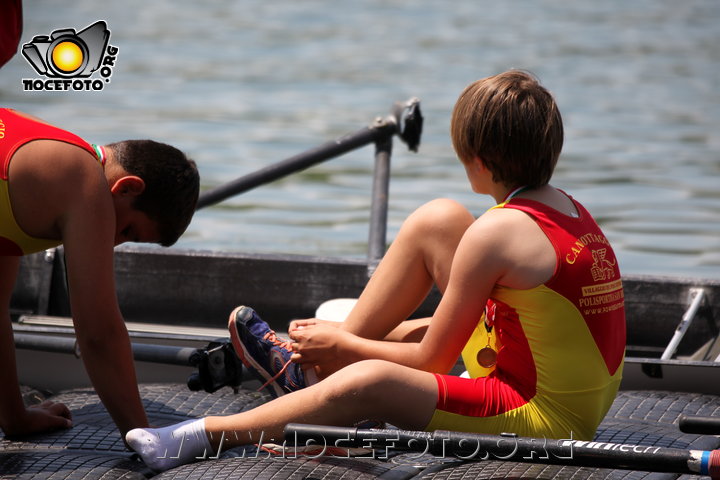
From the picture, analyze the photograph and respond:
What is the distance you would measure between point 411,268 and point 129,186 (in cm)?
77

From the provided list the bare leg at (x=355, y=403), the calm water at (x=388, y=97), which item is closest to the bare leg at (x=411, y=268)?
the bare leg at (x=355, y=403)

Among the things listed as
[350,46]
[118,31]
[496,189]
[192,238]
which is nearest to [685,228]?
[192,238]

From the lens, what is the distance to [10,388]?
2.84 m

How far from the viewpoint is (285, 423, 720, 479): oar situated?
2.09 meters

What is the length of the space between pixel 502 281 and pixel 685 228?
6.12 meters

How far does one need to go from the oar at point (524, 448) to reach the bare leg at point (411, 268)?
23.6 inches

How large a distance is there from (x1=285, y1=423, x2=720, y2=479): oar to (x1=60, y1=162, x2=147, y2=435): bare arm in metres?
0.56

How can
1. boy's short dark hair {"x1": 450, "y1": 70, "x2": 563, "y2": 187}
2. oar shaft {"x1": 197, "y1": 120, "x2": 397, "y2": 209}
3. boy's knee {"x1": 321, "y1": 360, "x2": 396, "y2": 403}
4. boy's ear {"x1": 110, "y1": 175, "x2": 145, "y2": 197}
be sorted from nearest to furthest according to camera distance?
1. boy's knee {"x1": 321, "y1": 360, "x2": 396, "y2": 403}
2. boy's short dark hair {"x1": 450, "y1": 70, "x2": 563, "y2": 187}
3. boy's ear {"x1": 110, "y1": 175, "x2": 145, "y2": 197}
4. oar shaft {"x1": 197, "y1": 120, "x2": 397, "y2": 209}

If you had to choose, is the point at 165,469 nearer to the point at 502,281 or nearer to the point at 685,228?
the point at 502,281

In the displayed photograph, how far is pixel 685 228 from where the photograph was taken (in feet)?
27.0

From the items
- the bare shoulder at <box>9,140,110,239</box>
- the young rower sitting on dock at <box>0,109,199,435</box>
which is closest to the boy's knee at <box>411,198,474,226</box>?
the young rower sitting on dock at <box>0,109,199,435</box>

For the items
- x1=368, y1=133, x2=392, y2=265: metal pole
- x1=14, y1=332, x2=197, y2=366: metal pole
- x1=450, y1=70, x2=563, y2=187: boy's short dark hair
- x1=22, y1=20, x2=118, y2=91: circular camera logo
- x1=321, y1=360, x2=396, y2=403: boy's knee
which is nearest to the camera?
x1=321, y1=360, x2=396, y2=403: boy's knee

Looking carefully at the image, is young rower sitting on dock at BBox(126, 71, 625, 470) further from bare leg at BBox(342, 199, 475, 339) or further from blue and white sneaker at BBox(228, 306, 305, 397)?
blue and white sneaker at BBox(228, 306, 305, 397)

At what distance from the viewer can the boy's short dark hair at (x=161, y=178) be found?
8.86 ft
